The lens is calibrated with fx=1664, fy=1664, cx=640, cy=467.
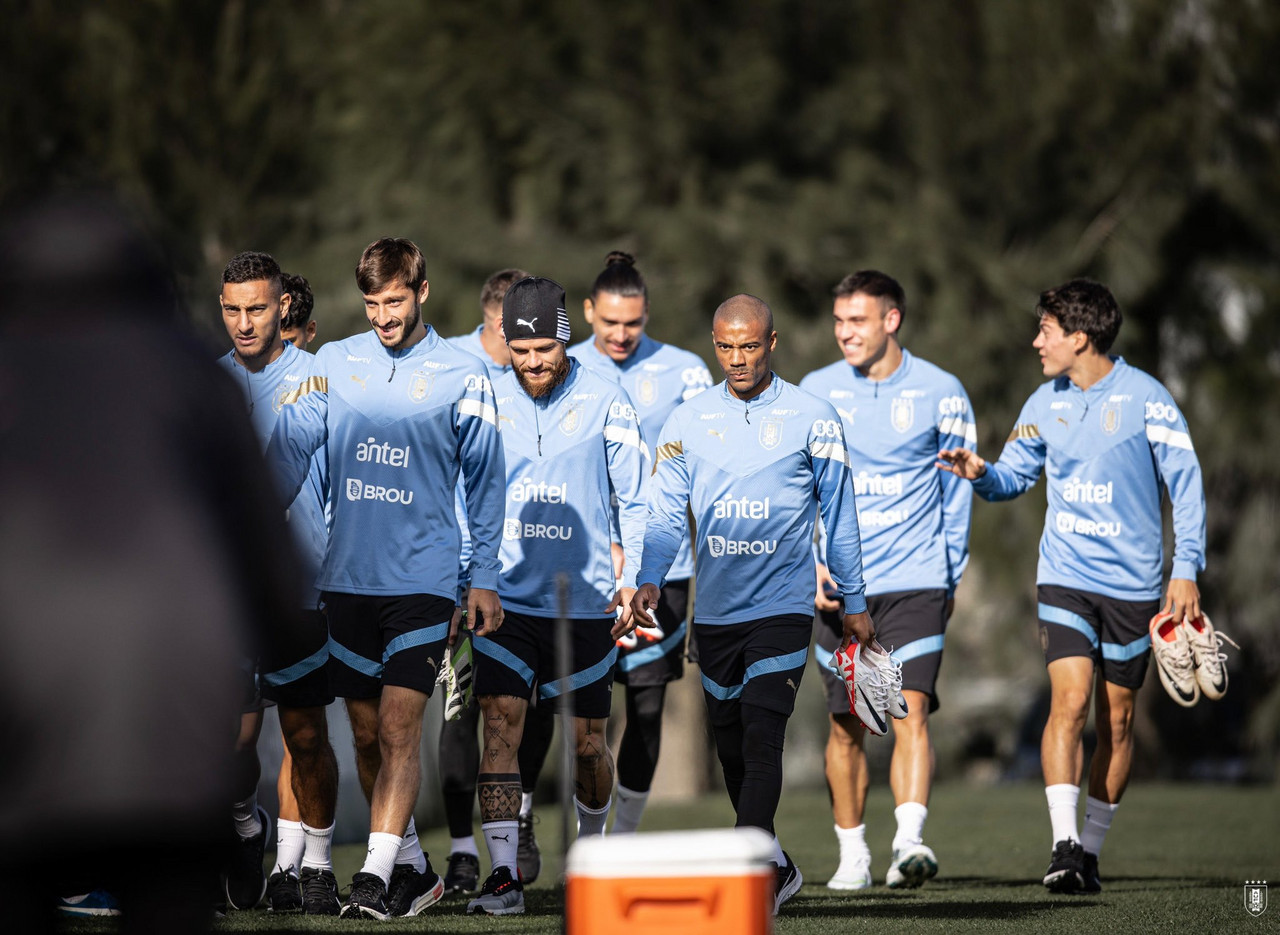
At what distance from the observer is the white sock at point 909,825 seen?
324 inches

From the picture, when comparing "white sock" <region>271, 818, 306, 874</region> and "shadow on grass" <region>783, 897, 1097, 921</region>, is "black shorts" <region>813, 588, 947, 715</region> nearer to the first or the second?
"shadow on grass" <region>783, 897, 1097, 921</region>

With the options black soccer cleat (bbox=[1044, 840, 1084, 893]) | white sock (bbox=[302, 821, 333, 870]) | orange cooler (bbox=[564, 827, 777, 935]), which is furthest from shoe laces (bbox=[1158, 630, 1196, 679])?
orange cooler (bbox=[564, 827, 777, 935])

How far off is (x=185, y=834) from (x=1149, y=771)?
65.5 ft

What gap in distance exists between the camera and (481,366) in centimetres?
697

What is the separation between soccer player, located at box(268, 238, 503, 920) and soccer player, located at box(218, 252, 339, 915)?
16cm

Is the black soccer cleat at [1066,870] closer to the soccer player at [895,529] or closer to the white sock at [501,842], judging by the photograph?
the soccer player at [895,529]

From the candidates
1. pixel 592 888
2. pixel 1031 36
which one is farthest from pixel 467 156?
pixel 592 888

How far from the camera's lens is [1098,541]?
8305mm

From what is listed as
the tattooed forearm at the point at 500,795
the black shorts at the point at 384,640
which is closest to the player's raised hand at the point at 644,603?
the black shorts at the point at 384,640

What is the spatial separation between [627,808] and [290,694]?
7.86 ft

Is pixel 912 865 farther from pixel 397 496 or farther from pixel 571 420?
pixel 397 496

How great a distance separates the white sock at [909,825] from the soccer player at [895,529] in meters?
0.01

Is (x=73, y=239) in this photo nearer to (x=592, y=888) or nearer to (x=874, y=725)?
(x=592, y=888)

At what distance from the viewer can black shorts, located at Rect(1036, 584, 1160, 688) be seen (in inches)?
323
